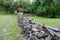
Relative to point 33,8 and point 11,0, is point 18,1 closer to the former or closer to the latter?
point 11,0

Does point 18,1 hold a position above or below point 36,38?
below

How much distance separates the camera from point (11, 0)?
57.7 m

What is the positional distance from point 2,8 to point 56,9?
2145 centimetres

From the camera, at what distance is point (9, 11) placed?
176 feet

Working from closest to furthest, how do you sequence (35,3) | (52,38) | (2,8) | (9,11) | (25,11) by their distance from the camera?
(52,38)
(35,3)
(25,11)
(9,11)
(2,8)

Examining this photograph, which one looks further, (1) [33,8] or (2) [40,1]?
(1) [33,8]

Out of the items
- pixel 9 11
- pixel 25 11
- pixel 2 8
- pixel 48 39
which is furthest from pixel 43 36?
pixel 2 8

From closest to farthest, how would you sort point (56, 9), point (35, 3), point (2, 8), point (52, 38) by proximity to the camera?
point (52, 38) → point (56, 9) → point (35, 3) → point (2, 8)

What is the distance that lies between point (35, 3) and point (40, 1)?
241cm

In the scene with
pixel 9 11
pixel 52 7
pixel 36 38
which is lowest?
pixel 9 11

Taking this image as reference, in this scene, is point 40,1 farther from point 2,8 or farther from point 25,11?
point 2,8

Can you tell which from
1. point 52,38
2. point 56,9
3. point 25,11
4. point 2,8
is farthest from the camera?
point 2,8

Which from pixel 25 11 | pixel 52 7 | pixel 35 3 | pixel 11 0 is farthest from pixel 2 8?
pixel 52 7

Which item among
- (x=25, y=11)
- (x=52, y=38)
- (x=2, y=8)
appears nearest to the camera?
(x=52, y=38)
